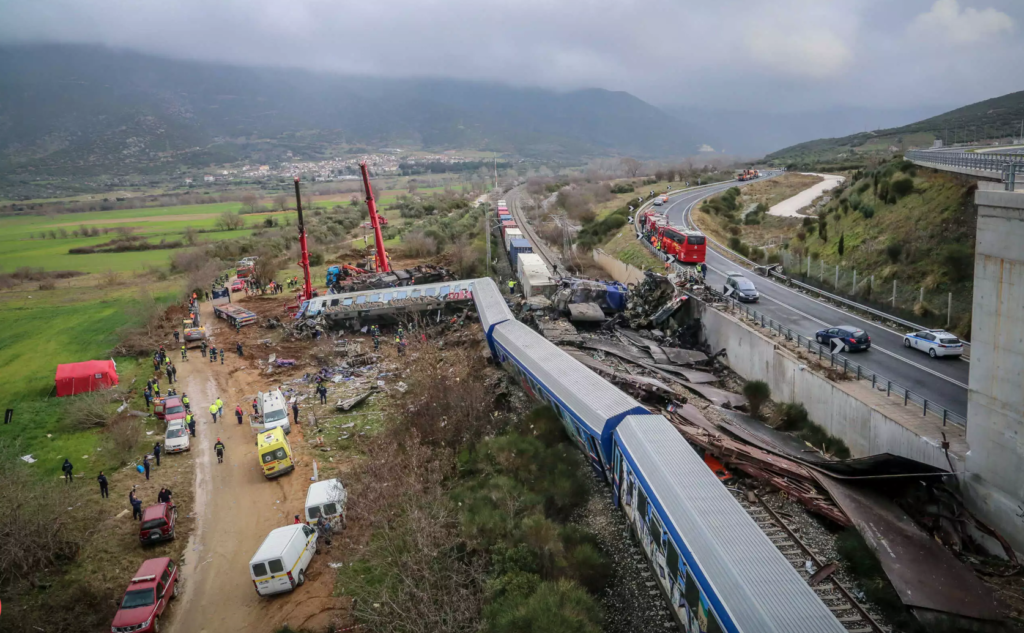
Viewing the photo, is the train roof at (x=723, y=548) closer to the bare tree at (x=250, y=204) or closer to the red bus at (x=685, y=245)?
the red bus at (x=685, y=245)

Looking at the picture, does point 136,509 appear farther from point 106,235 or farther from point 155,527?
point 106,235

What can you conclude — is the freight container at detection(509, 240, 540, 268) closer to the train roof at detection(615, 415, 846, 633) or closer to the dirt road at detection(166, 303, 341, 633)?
the dirt road at detection(166, 303, 341, 633)

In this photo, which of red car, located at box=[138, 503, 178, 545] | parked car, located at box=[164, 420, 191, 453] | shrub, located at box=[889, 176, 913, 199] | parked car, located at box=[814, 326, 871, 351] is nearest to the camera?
red car, located at box=[138, 503, 178, 545]

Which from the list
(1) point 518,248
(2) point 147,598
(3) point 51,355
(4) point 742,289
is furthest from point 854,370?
(3) point 51,355

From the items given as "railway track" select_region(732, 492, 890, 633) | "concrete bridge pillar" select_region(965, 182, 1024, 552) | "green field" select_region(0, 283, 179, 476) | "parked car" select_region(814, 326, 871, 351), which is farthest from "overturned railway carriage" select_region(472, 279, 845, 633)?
"green field" select_region(0, 283, 179, 476)

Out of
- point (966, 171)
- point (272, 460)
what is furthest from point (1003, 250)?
point (272, 460)

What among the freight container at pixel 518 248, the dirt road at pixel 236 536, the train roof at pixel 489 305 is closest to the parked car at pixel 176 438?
the dirt road at pixel 236 536
